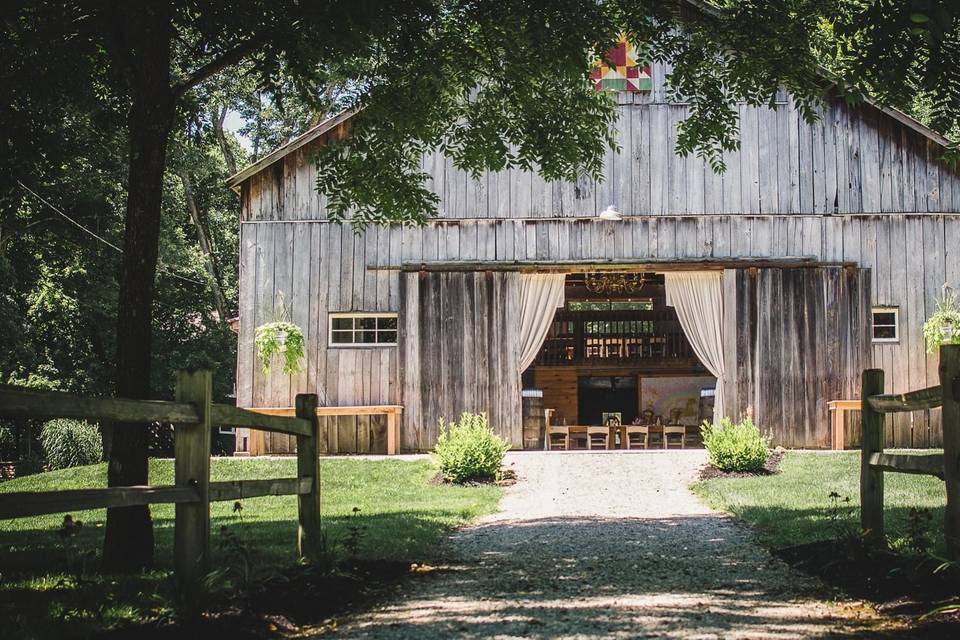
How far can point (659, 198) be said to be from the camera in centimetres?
1908

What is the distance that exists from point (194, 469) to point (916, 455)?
15.3 feet

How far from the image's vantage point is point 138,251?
791 centimetres

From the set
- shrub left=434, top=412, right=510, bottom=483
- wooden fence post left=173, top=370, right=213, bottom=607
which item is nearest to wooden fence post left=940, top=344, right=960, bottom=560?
wooden fence post left=173, top=370, right=213, bottom=607

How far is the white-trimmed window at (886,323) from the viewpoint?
19.0m

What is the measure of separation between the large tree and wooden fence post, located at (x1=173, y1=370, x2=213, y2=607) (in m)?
1.94

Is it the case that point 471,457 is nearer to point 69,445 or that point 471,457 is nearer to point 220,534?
point 220,534

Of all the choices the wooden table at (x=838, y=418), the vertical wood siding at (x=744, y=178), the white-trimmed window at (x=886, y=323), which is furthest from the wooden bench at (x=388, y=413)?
the white-trimmed window at (x=886, y=323)

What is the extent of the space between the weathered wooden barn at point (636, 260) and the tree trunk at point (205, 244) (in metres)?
13.3

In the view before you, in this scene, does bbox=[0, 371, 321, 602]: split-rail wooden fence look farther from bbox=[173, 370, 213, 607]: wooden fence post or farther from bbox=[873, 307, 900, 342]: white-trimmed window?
bbox=[873, 307, 900, 342]: white-trimmed window

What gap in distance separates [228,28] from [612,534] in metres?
5.81

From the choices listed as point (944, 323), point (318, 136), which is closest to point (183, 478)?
point (318, 136)

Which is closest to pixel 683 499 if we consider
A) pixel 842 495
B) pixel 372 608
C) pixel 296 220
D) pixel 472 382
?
pixel 842 495

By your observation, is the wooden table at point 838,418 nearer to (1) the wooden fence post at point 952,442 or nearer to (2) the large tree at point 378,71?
(2) the large tree at point 378,71

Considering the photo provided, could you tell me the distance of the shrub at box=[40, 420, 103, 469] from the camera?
22656 millimetres
